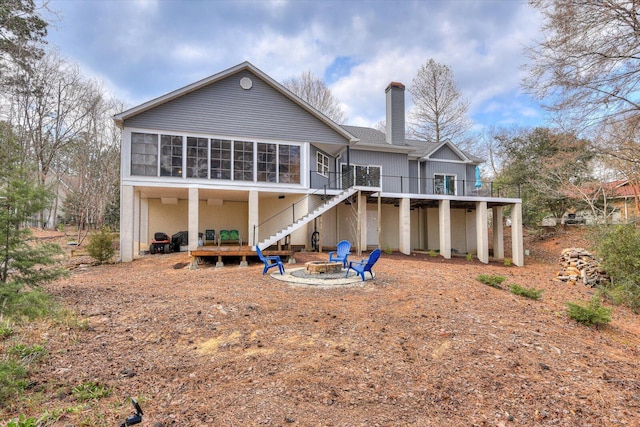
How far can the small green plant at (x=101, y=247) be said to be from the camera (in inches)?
467

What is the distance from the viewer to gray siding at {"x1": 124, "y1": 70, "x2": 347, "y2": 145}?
42.7ft

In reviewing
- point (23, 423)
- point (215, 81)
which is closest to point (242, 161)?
point (215, 81)

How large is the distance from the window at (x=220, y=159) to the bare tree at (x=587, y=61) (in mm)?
11346

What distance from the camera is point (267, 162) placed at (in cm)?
1409

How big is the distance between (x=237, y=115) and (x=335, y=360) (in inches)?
481

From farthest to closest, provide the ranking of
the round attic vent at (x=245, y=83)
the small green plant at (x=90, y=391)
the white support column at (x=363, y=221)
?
the white support column at (x=363, y=221) → the round attic vent at (x=245, y=83) → the small green plant at (x=90, y=391)

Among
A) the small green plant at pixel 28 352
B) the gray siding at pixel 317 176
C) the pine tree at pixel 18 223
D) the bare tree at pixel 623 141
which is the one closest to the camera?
the small green plant at pixel 28 352

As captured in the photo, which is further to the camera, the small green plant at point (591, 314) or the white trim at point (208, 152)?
the white trim at point (208, 152)

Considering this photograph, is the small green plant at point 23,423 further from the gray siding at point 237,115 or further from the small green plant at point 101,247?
the gray siding at point 237,115

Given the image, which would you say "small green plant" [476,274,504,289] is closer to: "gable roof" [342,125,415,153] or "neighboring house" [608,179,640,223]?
"gable roof" [342,125,415,153]

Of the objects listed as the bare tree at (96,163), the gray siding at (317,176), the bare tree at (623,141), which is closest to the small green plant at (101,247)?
the gray siding at (317,176)

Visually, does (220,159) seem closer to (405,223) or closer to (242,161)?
(242,161)

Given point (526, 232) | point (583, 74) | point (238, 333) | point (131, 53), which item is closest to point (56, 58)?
point (131, 53)

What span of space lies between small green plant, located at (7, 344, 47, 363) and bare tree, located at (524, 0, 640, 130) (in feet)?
43.2
